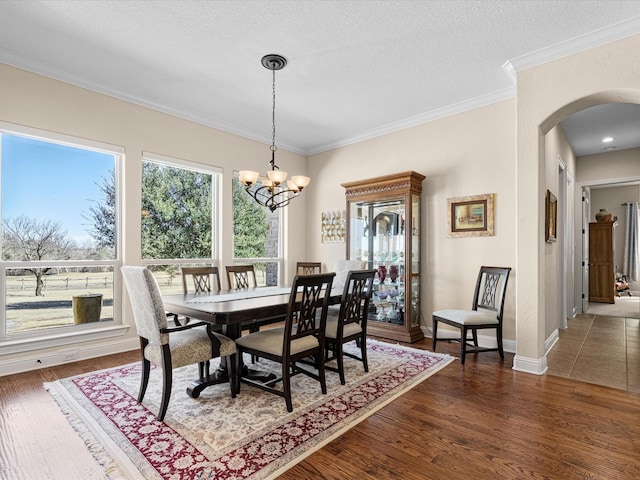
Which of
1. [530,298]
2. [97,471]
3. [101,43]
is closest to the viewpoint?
[97,471]

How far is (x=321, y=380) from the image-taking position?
2.65 meters

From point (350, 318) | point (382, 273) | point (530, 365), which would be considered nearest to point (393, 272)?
point (382, 273)

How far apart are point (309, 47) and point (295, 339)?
8.16 ft

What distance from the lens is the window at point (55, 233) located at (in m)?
3.26

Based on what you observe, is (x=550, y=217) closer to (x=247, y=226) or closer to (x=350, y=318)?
(x=350, y=318)

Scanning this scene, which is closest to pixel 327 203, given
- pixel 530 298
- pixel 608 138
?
pixel 530 298

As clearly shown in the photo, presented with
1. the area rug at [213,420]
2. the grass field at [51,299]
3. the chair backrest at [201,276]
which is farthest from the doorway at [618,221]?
the grass field at [51,299]

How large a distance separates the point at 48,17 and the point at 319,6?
210 centimetres

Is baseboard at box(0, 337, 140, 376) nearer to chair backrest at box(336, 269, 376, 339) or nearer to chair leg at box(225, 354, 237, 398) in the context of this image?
chair leg at box(225, 354, 237, 398)

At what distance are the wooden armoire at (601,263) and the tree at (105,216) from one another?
29.5 ft

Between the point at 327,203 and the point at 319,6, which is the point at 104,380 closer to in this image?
the point at 319,6

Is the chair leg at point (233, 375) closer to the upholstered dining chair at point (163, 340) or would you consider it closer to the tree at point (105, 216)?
the upholstered dining chair at point (163, 340)

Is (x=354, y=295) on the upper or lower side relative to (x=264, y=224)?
lower

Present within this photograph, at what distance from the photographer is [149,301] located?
2.26 metres
